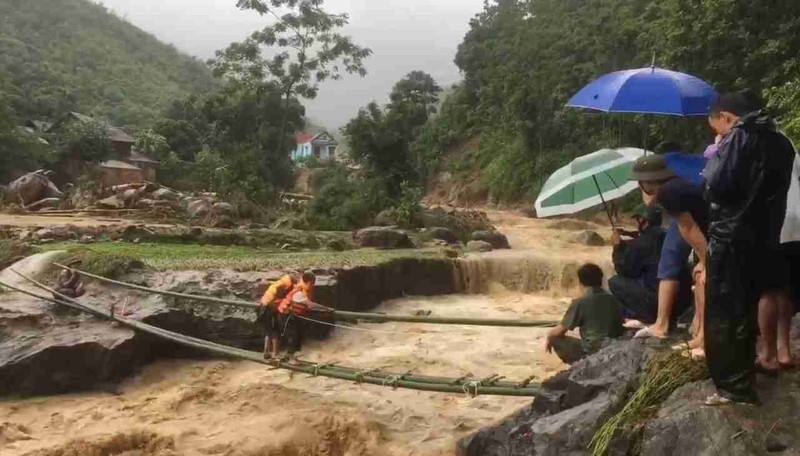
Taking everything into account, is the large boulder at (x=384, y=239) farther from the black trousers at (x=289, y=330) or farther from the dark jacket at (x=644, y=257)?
the dark jacket at (x=644, y=257)

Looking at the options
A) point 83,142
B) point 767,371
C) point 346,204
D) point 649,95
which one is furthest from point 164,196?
point 767,371

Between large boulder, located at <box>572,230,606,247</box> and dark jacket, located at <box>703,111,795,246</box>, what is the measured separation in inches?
515

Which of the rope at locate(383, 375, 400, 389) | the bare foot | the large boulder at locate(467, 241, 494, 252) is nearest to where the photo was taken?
the bare foot

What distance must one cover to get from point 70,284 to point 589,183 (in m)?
5.75

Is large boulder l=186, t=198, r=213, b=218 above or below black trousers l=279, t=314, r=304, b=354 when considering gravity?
Answer: above

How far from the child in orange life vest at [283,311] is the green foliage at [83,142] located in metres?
21.1

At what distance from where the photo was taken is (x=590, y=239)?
50.5 ft

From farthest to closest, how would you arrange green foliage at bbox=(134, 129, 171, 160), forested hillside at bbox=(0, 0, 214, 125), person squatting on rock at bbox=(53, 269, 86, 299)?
forested hillside at bbox=(0, 0, 214, 125) < green foliage at bbox=(134, 129, 171, 160) < person squatting on rock at bbox=(53, 269, 86, 299)

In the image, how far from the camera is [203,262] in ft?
28.5

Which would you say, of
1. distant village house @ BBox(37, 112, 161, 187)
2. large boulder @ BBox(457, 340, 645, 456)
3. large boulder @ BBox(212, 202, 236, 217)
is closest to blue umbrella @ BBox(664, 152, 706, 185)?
large boulder @ BBox(457, 340, 645, 456)

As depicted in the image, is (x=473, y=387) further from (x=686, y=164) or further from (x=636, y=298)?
(x=686, y=164)

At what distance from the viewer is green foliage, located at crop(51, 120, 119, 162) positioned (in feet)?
79.3

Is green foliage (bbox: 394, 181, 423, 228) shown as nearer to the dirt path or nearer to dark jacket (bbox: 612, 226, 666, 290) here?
the dirt path

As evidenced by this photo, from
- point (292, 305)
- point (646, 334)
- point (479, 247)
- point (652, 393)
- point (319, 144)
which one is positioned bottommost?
point (479, 247)
